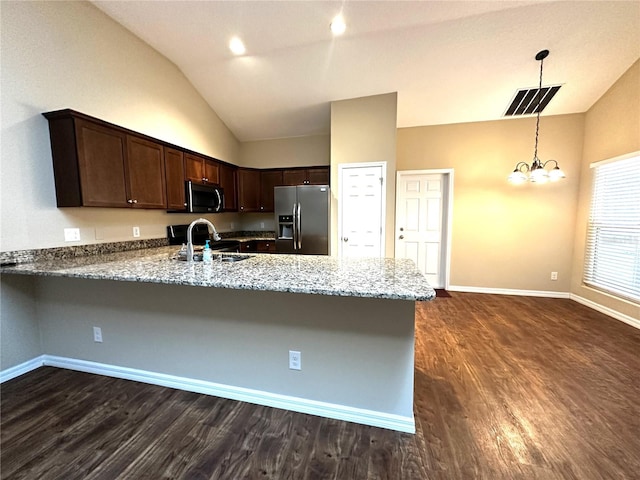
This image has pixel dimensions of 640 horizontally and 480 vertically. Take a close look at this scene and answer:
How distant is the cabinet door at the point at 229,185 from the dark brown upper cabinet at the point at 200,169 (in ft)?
0.40

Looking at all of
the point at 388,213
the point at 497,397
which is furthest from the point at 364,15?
the point at 497,397

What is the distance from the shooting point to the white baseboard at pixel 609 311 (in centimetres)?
311

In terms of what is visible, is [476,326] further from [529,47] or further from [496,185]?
[529,47]

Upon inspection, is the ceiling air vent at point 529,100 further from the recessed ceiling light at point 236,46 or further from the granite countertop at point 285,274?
the recessed ceiling light at point 236,46

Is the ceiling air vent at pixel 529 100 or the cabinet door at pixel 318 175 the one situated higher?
the ceiling air vent at pixel 529 100

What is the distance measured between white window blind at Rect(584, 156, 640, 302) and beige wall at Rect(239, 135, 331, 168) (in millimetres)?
4104

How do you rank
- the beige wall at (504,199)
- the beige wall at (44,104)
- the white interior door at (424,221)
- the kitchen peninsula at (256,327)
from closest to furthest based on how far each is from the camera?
the kitchen peninsula at (256,327), the beige wall at (44,104), the beige wall at (504,199), the white interior door at (424,221)

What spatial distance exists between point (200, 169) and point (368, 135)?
2485 millimetres

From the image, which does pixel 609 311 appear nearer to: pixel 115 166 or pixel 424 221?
pixel 424 221

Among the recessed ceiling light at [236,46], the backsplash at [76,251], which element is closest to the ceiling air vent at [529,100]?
the recessed ceiling light at [236,46]

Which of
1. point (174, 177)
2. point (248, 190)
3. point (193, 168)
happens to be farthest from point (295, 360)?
point (248, 190)

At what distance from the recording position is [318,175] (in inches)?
184

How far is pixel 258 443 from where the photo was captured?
1.53 meters

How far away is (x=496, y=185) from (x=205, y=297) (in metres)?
4.64
